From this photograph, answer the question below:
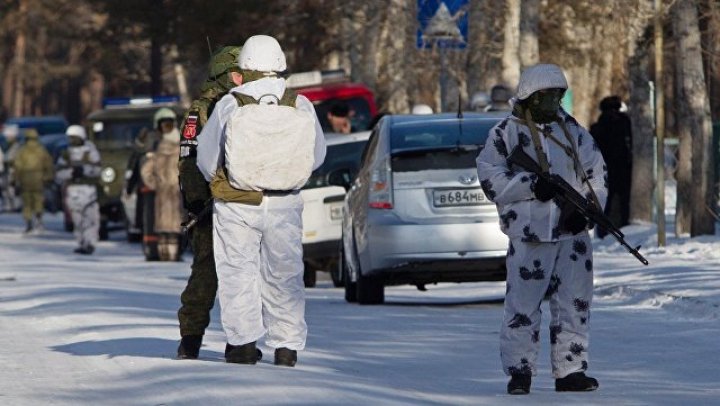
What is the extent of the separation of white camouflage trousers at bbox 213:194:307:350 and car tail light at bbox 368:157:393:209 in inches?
212

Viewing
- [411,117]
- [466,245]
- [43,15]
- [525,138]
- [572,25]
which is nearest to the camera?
[525,138]

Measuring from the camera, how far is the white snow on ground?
9.87m

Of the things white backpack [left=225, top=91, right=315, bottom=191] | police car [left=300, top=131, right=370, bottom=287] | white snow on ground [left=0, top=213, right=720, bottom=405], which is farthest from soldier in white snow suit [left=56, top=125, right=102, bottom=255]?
white backpack [left=225, top=91, right=315, bottom=191]

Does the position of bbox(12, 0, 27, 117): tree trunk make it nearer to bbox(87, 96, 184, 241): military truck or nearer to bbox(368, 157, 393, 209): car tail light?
bbox(87, 96, 184, 241): military truck

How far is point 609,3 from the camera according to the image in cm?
2655

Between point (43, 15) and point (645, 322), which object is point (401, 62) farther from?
point (43, 15)

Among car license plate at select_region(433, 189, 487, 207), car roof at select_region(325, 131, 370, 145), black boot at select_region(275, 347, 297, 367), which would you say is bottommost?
black boot at select_region(275, 347, 297, 367)

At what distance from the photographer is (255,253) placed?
36.1 ft

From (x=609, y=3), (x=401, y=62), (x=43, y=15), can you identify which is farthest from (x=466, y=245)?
(x=43, y=15)

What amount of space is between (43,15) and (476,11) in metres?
55.7

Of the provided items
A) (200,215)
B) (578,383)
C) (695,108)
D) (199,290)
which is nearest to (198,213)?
(200,215)

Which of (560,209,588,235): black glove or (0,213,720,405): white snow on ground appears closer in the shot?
(0,213,720,405): white snow on ground

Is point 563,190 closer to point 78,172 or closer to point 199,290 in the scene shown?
point 199,290

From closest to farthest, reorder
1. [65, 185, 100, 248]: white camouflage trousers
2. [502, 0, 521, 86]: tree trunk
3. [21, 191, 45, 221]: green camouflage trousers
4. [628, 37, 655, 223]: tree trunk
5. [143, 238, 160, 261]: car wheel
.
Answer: [143, 238, 160, 261]: car wheel → [628, 37, 655, 223]: tree trunk → [65, 185, 100, 248]: white camouflage trousers → [502, 0, 521, 86]: tree trunk → [21, 191, 45, 221]: green camouflage trousers
